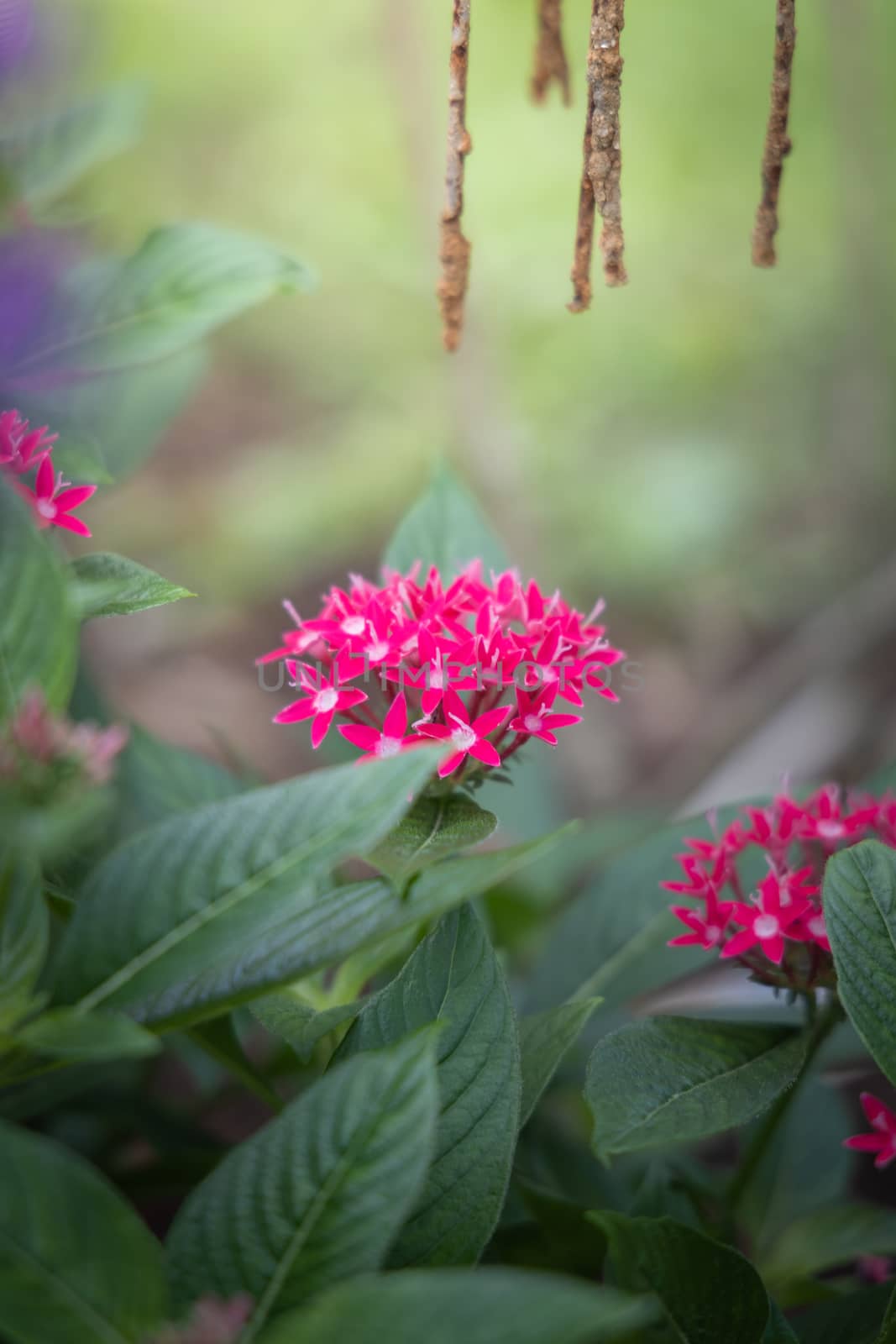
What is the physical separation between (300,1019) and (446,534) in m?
0.48

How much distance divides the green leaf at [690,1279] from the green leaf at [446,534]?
1.81 feet

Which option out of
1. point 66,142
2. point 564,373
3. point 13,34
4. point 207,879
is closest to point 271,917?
point 207,879

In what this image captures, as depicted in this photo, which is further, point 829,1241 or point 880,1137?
point 829,1241

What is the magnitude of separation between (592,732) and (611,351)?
0.99 m

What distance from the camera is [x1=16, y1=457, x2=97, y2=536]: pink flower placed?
730 mm

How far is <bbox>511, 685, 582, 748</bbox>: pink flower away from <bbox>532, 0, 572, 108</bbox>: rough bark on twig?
480 mm

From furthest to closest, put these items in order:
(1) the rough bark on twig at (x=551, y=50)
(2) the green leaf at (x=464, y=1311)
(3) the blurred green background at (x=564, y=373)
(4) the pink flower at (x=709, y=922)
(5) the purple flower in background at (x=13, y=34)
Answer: (3) the blurred green background at (x=564, y=373) < (5) the purple flower in background at (x=13, y=34) < (1) the rough bark on twig at (x=551, y=50) < (4) the pink flower at (x=709, y=922) < (2) the green leaf at (x=464, y=1311)

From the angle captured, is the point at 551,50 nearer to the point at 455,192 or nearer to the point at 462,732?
the point at 455,192

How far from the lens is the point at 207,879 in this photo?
574 mm

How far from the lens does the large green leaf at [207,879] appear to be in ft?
1.82

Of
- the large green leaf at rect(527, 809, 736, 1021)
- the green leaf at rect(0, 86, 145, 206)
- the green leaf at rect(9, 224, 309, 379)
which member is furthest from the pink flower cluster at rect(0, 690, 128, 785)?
the green leaf at rect(0, 86, 145, 206)

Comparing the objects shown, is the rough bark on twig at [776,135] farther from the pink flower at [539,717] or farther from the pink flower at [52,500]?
the pink flower at [52,500]

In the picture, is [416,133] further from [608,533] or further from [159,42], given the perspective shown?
[159,42]

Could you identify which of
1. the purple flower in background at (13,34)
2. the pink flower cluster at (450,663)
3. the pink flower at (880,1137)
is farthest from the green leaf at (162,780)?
the purple flower in background at (13,34)
